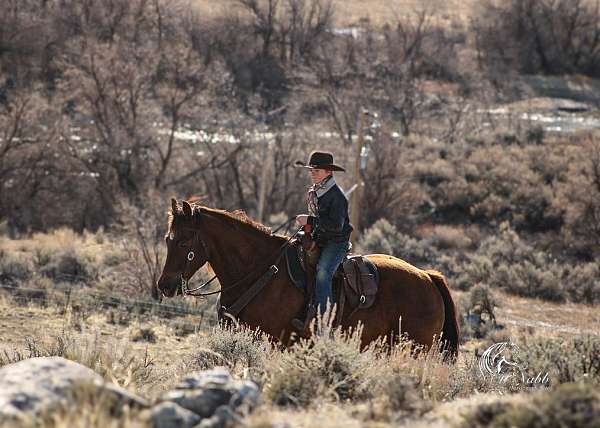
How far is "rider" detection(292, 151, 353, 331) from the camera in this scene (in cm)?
915

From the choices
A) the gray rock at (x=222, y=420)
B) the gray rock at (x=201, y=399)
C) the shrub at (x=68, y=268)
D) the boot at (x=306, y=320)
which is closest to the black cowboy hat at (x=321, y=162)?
the boot at (x=306, y=320)

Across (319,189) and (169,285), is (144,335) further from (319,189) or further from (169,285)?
(319,189)

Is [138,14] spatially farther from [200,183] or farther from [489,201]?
[489,201]

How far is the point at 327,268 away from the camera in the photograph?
919 centimetres

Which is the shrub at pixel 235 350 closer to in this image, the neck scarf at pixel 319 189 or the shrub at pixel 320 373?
the shrub at pixel 320 373

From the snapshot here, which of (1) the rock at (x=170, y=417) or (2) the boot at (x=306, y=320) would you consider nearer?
(1) the rock at (x=170, y=417)

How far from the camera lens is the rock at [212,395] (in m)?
5.46

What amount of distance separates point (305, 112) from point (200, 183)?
1238 centimetres

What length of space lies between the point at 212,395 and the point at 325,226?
3.82 metres

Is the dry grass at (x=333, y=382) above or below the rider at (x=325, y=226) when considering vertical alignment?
below

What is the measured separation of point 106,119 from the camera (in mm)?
36969

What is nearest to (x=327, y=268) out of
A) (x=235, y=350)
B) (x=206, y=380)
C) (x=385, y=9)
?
(x=235, y=350)

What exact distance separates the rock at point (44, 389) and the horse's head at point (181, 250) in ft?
10.9

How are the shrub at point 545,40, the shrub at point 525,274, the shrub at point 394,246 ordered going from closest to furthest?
1. the shrub at point 525,274
2. the shrub at point 394,246
3. the shrub at point 545,40
